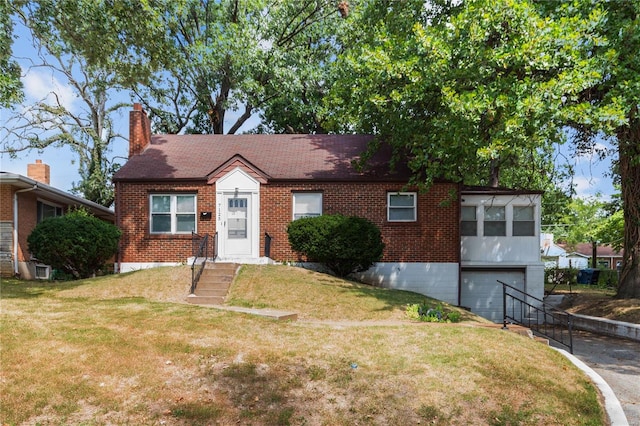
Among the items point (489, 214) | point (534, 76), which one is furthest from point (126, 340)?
point (489, 214)

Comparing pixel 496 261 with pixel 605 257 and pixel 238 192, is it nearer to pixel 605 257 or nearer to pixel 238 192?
pixel 238 192

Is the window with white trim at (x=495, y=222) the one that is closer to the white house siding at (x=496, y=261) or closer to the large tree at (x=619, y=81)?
the white house siding at (x=496, y=261)

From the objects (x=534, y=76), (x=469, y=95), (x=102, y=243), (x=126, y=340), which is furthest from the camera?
(x=102, y=243)

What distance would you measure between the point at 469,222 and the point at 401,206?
2977 millimetres

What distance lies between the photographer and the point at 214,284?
13.7m

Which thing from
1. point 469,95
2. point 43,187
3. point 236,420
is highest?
point 469,95

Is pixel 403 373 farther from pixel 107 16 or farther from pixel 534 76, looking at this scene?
pixel 107 16

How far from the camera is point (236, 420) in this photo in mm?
5512

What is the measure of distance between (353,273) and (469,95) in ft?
25.9

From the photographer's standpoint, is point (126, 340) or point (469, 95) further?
point (469, 95)

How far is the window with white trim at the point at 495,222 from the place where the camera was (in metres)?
18.1

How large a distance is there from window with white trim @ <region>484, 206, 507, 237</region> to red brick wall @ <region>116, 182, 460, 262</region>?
1.62 metres

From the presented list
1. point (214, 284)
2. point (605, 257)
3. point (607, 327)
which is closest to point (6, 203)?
point (214, 284)

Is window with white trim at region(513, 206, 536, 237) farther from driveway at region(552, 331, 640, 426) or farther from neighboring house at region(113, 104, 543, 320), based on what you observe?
driveway at region(552, 331, 640, 426)
